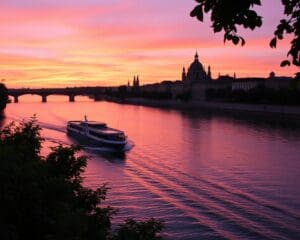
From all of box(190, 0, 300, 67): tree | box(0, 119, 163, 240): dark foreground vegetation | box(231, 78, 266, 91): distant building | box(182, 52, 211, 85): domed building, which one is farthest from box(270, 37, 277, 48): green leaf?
box(182, 52, 211, 85): domed building

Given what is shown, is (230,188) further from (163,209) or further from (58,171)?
(58,171)

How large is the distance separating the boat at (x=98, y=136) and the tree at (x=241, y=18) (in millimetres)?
28938

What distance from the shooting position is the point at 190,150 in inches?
1222

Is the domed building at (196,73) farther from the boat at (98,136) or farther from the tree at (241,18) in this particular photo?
the tree at (241,18)

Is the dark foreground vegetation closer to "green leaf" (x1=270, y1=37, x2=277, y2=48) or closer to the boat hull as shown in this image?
"green leaf" (x1=270, y1=37, x2=277, y2=48)

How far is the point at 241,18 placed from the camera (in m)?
3.47

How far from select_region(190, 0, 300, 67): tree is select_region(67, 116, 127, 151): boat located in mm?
28938

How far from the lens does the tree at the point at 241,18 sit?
3418 mm

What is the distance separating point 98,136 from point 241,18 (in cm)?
3287

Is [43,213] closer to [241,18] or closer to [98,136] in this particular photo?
[241,18]

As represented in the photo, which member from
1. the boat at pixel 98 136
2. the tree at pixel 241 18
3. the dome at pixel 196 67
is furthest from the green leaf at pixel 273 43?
the dome at pixel 196 67

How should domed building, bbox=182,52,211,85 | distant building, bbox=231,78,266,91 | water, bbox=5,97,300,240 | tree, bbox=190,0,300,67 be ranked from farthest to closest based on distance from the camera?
domed building, bbox=182,52,211,85 < distant building, bbox=231,78,266,91 < water, bbox=5,97,300,240 < tree, bbox=190,0,300,67

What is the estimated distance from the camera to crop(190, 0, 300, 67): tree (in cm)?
342

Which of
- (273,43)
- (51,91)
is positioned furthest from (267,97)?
(273,43)
